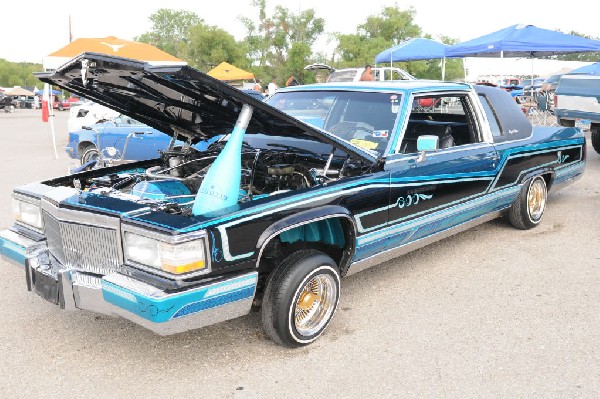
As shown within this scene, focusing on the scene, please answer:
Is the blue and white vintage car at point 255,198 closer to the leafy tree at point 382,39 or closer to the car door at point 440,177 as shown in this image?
the car door at point 440,177

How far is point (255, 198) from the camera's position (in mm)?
3617

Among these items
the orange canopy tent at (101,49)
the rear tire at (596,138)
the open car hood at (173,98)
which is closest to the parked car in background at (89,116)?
the orange canopy tent at (101,49)

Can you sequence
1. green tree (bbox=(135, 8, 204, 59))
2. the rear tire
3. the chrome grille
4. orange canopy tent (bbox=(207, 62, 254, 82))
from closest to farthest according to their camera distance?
the chrome grille → the rear tire → orange canopy tent (bbox=(207, 62, 254, 82)) → green tree (bbox=(135, 8, 204, 59))

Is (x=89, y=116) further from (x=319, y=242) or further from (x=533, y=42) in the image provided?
(x=533, y=42)

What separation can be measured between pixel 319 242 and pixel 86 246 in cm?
147

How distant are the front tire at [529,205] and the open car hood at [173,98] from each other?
2.41 meters

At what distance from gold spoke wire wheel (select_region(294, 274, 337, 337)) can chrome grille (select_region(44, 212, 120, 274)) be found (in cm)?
113

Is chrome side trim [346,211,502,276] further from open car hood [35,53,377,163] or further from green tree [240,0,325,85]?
green tree [240,0,325,85]

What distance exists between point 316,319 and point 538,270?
7.30ft

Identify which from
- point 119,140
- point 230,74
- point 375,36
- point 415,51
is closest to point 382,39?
point 375,36

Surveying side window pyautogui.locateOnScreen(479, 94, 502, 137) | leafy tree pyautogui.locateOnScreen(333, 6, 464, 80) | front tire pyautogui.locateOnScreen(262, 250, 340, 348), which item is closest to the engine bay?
front tire pyautogui.locateOnScreen(262, 250, 340, 348)

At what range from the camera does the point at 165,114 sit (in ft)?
14.0

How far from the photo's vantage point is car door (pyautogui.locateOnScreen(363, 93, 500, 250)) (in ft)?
12.9

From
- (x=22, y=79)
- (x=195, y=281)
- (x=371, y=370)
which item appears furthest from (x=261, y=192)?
(x=22, y=79)
